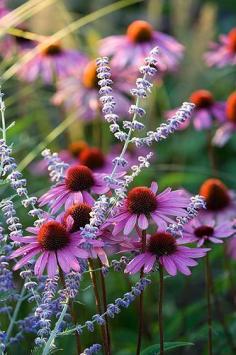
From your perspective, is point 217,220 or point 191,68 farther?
point 191,68

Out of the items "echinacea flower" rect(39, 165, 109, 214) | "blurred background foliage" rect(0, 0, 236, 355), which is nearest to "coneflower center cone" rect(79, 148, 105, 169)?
"blurred background foliage" rect(0, 0, 236, 355)

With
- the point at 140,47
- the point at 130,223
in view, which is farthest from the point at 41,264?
the point at 140,47

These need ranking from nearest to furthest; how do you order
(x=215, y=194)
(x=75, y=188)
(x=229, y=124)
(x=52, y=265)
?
(x=52, y=265), (x=75, y=188), (x=215, y=194), (x=229, y=124)

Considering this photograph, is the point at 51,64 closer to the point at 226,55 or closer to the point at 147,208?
the point at 226,55

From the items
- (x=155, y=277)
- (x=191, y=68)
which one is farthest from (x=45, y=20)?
(x=155, y=277)

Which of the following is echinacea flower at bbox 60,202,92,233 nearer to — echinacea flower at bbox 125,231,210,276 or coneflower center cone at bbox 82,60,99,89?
echinacea flower at bbox 125,231,210,276

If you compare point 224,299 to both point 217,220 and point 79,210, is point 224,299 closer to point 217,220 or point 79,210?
point 217,220
